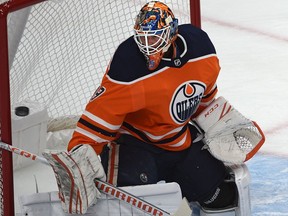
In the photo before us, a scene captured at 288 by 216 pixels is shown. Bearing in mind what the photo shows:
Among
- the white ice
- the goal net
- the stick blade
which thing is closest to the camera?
the stick blade

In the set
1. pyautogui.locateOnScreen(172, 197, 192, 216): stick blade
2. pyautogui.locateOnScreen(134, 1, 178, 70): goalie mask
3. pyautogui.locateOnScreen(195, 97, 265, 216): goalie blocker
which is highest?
pyautogui.locateOnScreen(134, 1, 178, 70): goalie mask

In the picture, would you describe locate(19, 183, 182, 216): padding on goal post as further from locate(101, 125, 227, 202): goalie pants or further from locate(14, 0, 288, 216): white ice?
locate(14, 0, 288, 216): white ice

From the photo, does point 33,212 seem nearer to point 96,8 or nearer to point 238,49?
point 96,8

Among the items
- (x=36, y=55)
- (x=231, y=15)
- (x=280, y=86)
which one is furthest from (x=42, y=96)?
(x=231, y=15)

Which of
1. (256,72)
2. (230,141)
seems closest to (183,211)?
(230,141)

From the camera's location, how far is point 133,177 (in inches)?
116

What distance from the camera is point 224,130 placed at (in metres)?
3.11

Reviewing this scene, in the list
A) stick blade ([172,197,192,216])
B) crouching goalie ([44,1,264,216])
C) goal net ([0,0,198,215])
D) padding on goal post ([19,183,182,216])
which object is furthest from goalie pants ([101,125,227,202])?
goal net ([0,0,198,215])

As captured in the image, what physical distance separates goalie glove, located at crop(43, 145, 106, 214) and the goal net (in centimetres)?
49

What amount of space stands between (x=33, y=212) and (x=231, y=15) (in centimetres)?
248

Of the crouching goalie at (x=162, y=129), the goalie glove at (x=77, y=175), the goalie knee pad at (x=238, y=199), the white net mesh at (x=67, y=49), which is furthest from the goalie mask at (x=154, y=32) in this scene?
the white net mesh at (x=67, y=49)

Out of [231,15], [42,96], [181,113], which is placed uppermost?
[181,113]

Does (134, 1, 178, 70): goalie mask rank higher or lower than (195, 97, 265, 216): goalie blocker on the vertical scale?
higher

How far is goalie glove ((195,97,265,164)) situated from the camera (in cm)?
306
